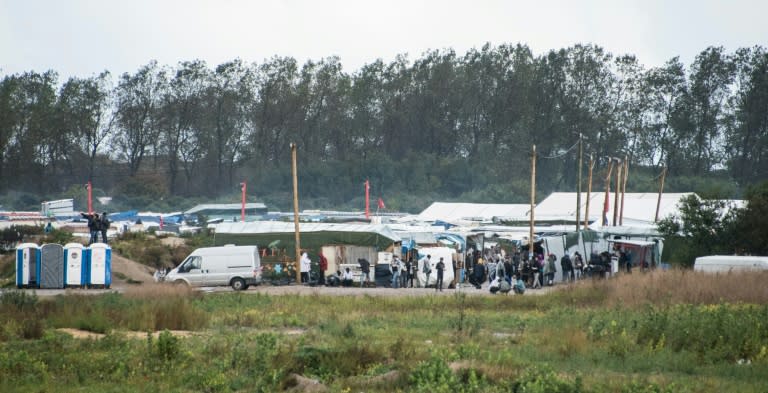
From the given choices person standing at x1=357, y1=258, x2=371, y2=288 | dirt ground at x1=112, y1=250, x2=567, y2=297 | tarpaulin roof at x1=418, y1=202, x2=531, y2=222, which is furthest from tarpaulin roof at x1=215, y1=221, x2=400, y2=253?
tarpaulin roof at x1=418, y1=202, x2=531, y2=222

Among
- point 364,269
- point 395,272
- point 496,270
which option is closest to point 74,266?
point 364,269

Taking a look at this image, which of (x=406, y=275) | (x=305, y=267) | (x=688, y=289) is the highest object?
(x=688, y=289)

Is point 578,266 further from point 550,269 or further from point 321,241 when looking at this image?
point 321,241

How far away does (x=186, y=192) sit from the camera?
4737 inches

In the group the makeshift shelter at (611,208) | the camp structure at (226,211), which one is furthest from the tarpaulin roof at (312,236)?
the camp structure at (226,211)

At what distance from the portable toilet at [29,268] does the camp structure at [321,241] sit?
8590 millimetres

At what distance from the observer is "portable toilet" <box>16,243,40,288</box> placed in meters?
37.0

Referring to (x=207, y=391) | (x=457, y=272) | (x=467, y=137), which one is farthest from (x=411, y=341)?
(x=467, y=137)

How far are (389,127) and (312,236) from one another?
277 ft

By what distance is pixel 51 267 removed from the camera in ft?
122

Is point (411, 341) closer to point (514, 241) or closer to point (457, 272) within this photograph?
point (457, 272)

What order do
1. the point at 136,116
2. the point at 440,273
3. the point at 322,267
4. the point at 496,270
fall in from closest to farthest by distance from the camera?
the point at 440,273, the point at 496,270, the point at 322,267, the point at 136,116

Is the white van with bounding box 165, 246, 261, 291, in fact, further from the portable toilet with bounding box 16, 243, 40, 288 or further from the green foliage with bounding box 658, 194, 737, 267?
the green foliage with bounding box 658, 194, 737, 267

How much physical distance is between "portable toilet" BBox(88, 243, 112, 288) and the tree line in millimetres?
74252
